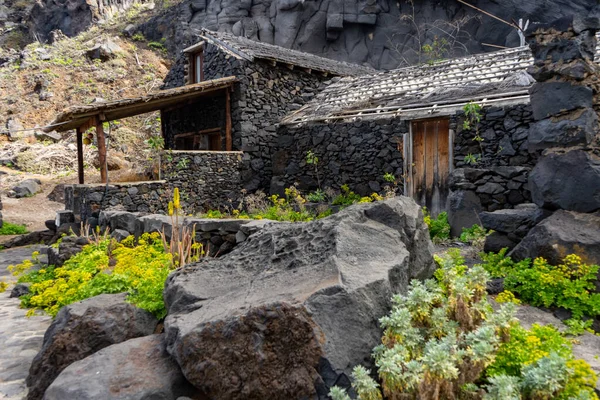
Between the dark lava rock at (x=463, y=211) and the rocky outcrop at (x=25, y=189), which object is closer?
the dark lava rock at (x=463, y=211)

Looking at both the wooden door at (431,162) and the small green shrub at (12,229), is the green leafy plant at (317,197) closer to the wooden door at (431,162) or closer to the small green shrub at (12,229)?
the wooden door at (431,162)

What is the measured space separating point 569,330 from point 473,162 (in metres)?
5.87

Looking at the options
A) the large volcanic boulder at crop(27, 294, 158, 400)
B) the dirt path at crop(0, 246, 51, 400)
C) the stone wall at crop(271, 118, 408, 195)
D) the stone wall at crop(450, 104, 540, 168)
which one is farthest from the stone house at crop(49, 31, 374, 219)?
the large volcanic boulder at crop(27, 294, 158, 400)

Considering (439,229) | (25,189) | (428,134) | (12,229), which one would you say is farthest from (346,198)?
(25,189)

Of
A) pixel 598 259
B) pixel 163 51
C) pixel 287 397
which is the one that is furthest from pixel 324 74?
pixel 163 51

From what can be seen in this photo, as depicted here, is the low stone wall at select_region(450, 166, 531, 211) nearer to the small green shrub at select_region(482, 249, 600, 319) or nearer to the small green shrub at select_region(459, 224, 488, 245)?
the small green shrub at select_region(459, 224, 488, 245)

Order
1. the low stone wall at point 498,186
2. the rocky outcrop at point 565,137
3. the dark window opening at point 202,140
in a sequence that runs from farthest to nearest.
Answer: the dark window opening at point 202,140 → the low stone wall at point 498,186 → the rocky outcrop at point 565,137

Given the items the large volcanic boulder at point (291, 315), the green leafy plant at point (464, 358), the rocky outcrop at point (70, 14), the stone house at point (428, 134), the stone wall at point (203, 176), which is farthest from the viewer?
the rocky outcrop at point (70, 14)

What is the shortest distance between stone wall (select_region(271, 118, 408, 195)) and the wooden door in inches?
14.8

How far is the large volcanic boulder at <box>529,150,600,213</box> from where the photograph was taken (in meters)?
4.55

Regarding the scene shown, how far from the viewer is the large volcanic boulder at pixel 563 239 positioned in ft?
13.9

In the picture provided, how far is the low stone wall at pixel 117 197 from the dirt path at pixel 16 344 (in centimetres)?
374

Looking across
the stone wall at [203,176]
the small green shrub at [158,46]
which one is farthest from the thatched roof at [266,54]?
the small green shrub at [158,46]

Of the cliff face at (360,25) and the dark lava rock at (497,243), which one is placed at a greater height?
the cliff face at (360,25)
